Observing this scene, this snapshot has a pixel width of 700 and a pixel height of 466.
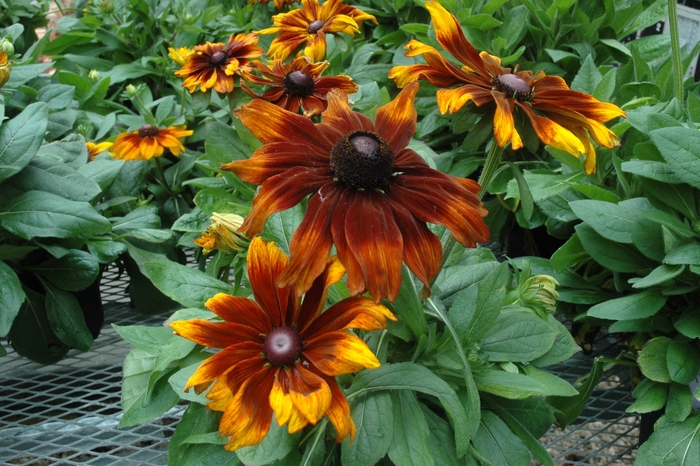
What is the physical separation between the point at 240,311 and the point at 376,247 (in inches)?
6.5

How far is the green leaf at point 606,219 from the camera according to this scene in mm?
988

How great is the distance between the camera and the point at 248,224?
22.9 inches

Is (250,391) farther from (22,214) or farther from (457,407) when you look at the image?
(22,214)

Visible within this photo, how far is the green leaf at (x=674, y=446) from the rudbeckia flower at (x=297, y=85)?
63cm

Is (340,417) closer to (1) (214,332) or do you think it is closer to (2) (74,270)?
(1) (214,332)

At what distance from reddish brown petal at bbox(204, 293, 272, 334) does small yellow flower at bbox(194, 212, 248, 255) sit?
0.58 feet

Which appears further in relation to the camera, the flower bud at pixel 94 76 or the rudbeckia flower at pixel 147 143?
the flower bud at pixel 94 76

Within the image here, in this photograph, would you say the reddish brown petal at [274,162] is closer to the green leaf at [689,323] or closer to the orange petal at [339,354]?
the orange petal at [339,354]

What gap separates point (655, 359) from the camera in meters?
0.98

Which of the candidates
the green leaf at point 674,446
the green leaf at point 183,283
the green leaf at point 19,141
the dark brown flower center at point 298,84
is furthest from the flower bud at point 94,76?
the green leaf at point 674,446

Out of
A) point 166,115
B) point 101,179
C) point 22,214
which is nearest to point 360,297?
point 22,214

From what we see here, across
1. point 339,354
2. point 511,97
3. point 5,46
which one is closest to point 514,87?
point 511,97

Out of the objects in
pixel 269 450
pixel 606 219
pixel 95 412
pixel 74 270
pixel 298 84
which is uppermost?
pixel 298 84

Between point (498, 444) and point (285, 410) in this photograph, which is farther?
point (498, 444)
